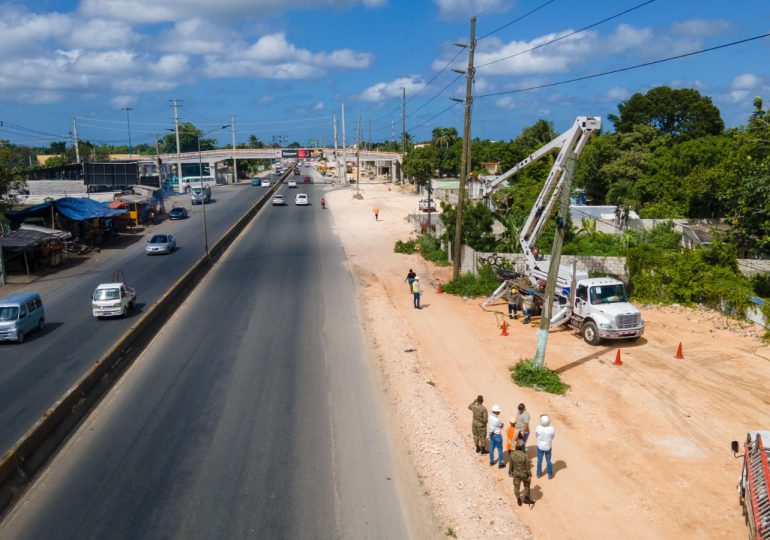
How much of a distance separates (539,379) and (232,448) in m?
10.6

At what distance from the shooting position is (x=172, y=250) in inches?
1833

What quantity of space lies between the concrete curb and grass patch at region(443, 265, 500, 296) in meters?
15.9

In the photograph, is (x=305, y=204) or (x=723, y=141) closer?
(x=723, y=141)

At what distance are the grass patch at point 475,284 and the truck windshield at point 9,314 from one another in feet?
71.5

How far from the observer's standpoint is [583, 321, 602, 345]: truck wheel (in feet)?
79.2

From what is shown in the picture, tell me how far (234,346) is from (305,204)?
58.4m

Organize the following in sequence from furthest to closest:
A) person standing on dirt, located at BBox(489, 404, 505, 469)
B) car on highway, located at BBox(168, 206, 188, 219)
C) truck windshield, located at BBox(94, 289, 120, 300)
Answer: car on highway, located at BBox(168, 206, 188, 219) → truck windshield, located at BBox(94, 289, 120, 300) → person standing on dirt, located at BBox(489, 404, 505, 469)

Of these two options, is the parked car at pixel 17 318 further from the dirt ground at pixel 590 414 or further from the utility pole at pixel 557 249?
the utility pole at pixel 557 249

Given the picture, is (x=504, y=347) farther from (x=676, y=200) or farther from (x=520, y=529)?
(x=676, y=200)

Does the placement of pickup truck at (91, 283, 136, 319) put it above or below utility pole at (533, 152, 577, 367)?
below

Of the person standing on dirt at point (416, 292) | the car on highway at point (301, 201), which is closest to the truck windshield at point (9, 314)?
the person standing on dirt at point (416, 292)

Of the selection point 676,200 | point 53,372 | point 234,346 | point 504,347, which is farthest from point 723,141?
point 53,372

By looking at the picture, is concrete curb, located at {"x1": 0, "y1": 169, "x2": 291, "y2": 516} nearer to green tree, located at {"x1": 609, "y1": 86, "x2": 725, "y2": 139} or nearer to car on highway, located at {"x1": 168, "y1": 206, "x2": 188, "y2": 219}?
car on highway, located at {"x1": 168, "y1": 206, "x2": 188, "y2": 219}

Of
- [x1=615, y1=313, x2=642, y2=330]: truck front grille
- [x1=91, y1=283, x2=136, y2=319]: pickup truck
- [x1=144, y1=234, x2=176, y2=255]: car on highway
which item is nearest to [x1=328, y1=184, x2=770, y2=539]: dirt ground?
[x1=615, y1=313, x2=642, y2=330]: truck front grille
